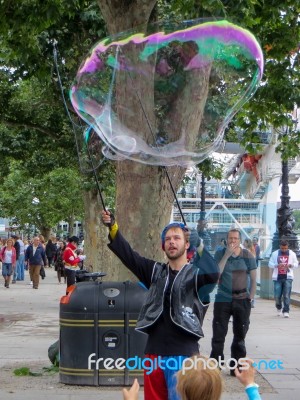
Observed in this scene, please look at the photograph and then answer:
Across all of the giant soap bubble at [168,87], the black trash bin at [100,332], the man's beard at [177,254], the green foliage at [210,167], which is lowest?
the black trash bin at [100,332]

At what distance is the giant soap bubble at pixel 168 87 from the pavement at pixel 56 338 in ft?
7.45

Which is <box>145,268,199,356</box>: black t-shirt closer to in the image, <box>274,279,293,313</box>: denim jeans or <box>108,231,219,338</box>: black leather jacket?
<box>108,231,219,338</box>: black leather jacket

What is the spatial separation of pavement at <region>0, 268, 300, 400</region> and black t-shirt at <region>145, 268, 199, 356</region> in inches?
88.0

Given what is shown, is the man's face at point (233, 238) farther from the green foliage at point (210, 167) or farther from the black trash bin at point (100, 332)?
the green foliage at point (210, 167)

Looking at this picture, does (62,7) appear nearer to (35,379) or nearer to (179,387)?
(35,379)

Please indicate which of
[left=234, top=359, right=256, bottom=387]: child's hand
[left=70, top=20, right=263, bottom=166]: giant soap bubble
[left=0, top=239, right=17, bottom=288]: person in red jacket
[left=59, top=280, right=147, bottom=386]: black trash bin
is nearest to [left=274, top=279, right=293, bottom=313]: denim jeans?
[left=59, top=280, right=147, bottom=386]: black trash bin

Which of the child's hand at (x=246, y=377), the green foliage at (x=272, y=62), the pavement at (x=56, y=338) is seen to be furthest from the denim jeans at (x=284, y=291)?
the child's hand at (x=246, y=377)

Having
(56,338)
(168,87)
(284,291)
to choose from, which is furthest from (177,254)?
(284,291)

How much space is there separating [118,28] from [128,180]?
1.77m

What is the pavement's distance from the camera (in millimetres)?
9148

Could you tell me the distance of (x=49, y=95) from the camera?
65.1ft

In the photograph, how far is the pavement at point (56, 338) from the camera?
360 inches

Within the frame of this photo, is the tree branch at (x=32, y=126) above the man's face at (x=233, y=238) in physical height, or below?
above

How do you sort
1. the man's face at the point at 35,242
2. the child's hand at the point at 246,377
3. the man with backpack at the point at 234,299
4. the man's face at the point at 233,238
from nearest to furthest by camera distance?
the child's hand at the point at 246,377 < the man's face at the point at 233,238 < the man with backpack at the point at 234,299 < the man's face at the point at 35,242
